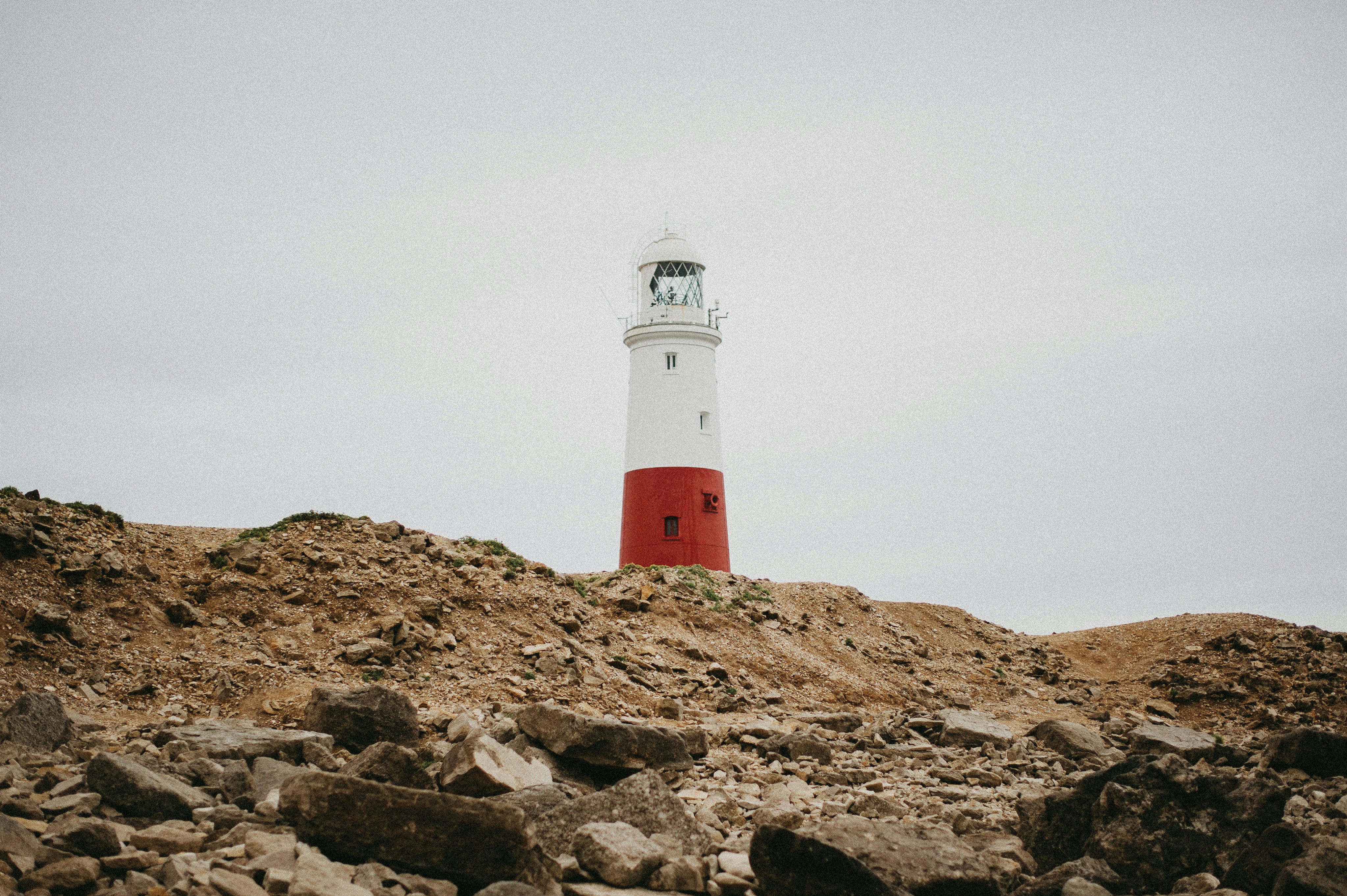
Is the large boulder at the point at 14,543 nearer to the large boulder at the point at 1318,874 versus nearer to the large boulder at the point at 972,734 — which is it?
the large boulder at the point at 972,734


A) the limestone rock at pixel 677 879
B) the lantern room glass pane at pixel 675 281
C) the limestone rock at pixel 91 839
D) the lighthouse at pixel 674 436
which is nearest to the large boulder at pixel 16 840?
the limestone rock at pixel 91 839

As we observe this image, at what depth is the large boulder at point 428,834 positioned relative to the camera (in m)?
7.66

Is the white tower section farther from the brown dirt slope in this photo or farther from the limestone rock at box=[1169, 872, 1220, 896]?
the limestone rock at box=[1169, 872, 1220, 896]

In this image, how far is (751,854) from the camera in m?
8.40

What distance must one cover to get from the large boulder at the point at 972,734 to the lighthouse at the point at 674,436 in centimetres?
1338

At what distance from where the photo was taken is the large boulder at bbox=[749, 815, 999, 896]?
7953 millimetres

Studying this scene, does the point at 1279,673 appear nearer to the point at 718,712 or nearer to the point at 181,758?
the point at 718,712

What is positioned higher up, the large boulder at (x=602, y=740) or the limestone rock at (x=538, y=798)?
the large boulder at (x=602, y=740)

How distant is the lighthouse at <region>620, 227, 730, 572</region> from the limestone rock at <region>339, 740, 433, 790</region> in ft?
63.5

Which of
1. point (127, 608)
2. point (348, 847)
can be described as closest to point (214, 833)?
point (348, 847)

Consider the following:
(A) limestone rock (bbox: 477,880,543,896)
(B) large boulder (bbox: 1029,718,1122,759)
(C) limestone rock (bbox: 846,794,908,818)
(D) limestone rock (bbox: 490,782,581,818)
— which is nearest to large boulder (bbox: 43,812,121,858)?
(A) limestone rock (bbox: 477,880,543,896)

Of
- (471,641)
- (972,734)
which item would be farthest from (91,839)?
(972,734)

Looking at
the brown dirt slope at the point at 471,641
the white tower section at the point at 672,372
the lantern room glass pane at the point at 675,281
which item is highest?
the lantern room glass pane at the point at 675,281

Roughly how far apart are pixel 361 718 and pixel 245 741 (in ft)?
4.62
